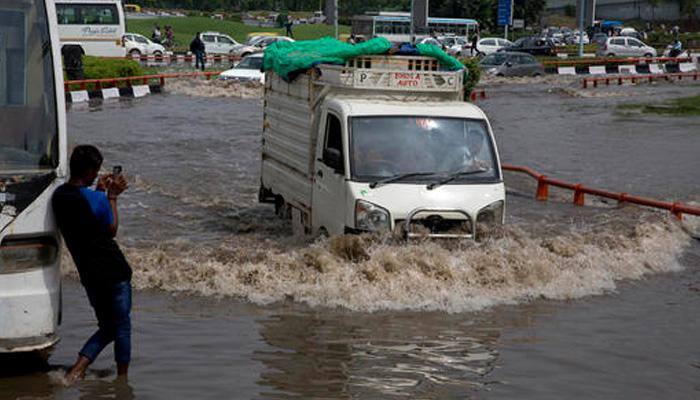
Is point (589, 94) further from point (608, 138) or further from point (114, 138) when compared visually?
point (114, 138)

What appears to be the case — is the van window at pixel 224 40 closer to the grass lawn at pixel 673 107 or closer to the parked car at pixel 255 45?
the parked car at pixel 255 45

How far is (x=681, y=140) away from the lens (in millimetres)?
26625

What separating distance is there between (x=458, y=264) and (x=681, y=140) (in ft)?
57.7

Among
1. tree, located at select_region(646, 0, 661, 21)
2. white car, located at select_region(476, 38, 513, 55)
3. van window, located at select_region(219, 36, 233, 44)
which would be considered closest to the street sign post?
white car, located at select_region(476, 38, 513, 55)

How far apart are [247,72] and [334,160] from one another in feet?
92.0

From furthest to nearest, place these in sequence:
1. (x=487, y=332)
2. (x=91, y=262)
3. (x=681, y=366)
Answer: (x=487, y=332) → (x=681, y=366) → (x=91, y=262)

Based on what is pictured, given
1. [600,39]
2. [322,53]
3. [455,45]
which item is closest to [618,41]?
[600,39]

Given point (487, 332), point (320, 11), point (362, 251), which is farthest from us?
point (320, 11)

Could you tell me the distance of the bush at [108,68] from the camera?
36144 millimetres

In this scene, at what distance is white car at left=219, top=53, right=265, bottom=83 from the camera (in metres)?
38.3

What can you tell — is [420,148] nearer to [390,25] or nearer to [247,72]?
[247,72]

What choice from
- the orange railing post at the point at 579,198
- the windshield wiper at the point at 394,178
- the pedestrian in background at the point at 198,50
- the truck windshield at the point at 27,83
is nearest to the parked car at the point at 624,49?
the pedestrian in background at the point at 198,50

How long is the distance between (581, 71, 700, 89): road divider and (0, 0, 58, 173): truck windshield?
3730 cm

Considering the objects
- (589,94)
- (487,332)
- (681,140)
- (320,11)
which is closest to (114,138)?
(681,140)
